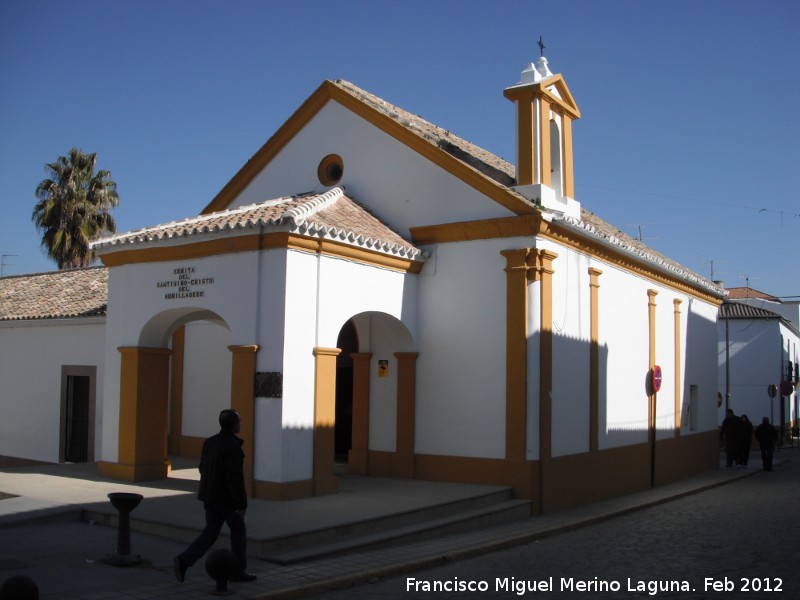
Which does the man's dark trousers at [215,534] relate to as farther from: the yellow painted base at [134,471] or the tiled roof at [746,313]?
the tiled roof at [746,313]

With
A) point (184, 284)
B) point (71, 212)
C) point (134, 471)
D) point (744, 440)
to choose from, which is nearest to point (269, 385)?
point (184, 284)

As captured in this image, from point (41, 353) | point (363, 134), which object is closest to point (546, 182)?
point (363, 134)

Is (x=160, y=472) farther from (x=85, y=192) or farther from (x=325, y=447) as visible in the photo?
(x=85, y=192)

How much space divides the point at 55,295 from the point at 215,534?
13684 millimetres

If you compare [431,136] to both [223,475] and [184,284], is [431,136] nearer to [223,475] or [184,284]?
[184,284]

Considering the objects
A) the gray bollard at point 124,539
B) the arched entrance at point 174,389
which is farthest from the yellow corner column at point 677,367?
the gray bollard at point 124,539

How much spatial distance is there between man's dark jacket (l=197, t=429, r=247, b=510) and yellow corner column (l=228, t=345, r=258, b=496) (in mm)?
3600

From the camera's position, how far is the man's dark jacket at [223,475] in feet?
24.5

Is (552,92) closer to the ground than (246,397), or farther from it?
farther from it

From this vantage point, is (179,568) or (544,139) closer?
(179,568)

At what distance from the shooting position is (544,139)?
13984mm

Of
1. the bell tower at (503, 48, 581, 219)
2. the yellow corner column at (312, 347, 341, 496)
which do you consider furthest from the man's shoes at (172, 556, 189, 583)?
the bell tower at (503, 48, 581, 219)

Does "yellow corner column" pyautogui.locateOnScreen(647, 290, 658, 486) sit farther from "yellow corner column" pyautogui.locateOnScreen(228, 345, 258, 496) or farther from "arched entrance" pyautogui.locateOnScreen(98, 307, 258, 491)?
"yellow corner column" pyautogui.locateOnScreen(228, 345, 258, 496)

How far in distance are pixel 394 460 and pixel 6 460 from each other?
10.0 meters
